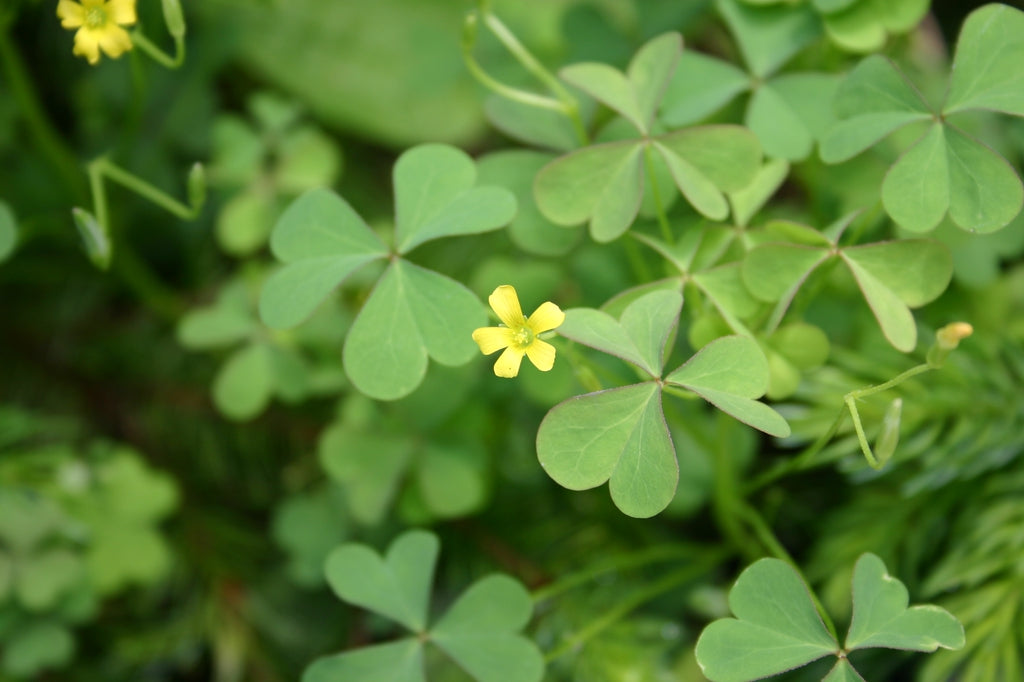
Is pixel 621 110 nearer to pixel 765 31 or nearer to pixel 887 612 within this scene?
pixel 765 31

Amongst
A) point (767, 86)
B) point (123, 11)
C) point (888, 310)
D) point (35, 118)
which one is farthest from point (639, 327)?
point (35, 118)

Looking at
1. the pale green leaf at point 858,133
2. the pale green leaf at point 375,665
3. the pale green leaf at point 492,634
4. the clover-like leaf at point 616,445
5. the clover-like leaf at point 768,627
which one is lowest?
the pale green leaf at point 375,665

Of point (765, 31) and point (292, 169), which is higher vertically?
point (765, 31)

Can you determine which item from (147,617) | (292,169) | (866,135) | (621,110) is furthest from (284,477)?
(866,135)

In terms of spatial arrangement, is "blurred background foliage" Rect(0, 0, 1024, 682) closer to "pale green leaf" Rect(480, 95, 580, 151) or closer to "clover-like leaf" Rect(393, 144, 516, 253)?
"pale green leaf" Rect(480, 95, 580, 151)

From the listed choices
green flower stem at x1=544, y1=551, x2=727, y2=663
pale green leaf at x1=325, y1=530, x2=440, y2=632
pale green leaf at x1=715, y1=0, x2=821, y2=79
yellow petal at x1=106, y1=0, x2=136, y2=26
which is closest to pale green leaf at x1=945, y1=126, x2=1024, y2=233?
pale green leaf at x1=715, y1=0, x2=821, y2=79

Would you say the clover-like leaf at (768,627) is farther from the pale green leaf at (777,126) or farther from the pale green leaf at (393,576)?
the pale green leaf at (777,126)

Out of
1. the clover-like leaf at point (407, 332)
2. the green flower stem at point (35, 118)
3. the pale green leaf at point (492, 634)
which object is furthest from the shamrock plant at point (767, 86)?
the green flower stem at point (35, 118)
